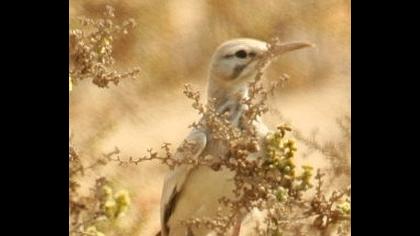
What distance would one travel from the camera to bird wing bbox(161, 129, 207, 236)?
9.12 feet

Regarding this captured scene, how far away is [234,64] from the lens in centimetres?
279

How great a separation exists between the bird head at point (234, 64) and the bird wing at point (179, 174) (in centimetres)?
9

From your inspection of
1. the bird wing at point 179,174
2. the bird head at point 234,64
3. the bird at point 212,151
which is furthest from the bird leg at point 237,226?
the bird head at point 234,64

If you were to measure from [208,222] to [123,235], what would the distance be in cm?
16

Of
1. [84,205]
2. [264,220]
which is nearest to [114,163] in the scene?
[84,205]

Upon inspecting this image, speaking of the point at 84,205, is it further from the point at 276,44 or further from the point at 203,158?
the point at 276,44

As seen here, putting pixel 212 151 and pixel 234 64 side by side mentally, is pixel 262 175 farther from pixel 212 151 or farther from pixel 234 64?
pixel 234 64

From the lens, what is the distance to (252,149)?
2764 millimetres

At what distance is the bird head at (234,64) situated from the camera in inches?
110

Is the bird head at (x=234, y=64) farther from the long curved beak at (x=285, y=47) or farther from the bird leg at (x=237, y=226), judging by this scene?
the bird leg at (x=237, y=226)

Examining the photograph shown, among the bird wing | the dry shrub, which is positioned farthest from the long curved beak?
the bird wing
